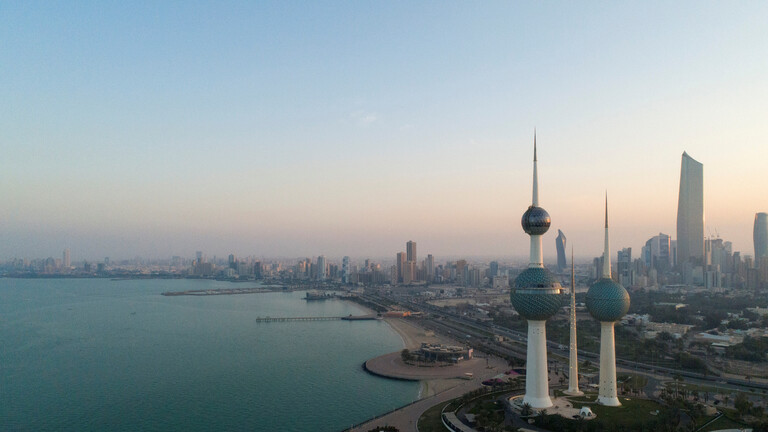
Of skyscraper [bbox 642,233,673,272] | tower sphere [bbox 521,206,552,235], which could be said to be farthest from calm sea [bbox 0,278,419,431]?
skyscraper [bbox 642,233,673,272]

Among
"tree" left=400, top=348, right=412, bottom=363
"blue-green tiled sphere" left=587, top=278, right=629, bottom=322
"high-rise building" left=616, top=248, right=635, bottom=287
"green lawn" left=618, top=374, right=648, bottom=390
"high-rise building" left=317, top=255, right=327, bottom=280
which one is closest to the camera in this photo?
"blue-green tiled sphere" left=587, top=278, right=629, bottom=322

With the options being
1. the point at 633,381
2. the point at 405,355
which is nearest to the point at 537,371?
the point at 633,381

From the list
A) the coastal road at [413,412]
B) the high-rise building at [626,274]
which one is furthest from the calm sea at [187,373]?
the high-rise building at [626,274]

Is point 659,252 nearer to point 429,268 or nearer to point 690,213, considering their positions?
point 690,213

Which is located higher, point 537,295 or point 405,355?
point 537,295

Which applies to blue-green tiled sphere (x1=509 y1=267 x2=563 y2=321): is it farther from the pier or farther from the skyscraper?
the skyscraper

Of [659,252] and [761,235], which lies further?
[659,252]
